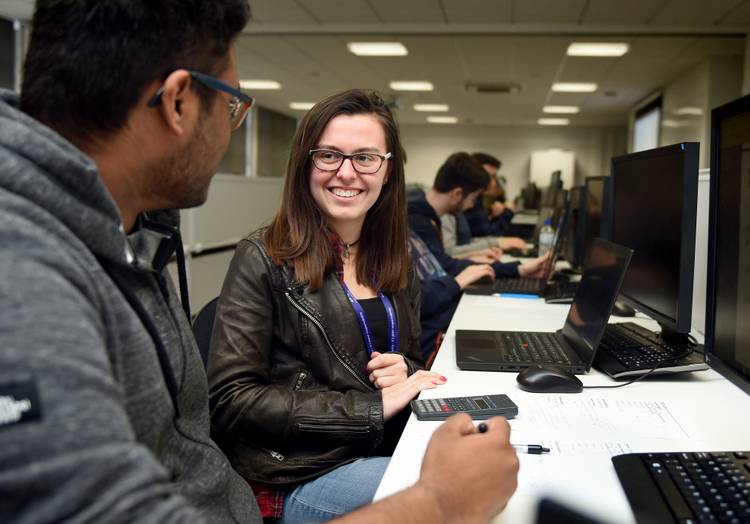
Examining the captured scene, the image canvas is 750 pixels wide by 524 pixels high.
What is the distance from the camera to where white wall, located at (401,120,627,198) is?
14.1 metres

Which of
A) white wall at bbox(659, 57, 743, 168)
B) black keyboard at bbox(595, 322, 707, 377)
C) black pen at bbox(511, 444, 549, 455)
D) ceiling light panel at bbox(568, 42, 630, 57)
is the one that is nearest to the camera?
black pen at bbox(511, 444, 549, 455)

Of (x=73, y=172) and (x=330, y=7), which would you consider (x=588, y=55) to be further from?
(x=73, y=172)

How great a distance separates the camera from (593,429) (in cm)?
99

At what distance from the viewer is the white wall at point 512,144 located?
14.1 metres

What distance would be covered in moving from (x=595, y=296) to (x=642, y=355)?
158 mm

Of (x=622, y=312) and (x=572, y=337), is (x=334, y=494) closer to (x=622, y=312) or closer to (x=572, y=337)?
(x=572, y=337)

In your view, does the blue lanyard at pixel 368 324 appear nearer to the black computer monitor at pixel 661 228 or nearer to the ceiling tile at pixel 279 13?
the black computer monitor at pixel 661 228

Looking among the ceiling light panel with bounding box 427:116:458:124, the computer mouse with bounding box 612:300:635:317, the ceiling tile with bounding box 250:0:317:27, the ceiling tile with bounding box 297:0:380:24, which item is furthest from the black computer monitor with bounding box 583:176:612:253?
the ceiling light panel with bounding box 427:116:458:124

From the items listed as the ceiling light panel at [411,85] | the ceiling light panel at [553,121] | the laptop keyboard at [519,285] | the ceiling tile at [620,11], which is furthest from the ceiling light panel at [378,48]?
the ceiling light panel at [553,121]

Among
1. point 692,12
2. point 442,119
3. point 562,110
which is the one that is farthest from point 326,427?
point 442,119

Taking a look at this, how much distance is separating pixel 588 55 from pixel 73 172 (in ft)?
24.6

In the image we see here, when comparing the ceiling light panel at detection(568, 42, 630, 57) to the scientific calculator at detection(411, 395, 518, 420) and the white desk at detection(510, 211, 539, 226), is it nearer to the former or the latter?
the white desk at detection(510, 211, 539, 226)

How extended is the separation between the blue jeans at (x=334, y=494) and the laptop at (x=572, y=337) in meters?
0.34

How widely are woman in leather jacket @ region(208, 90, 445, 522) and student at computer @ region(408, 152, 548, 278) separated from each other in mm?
1250
